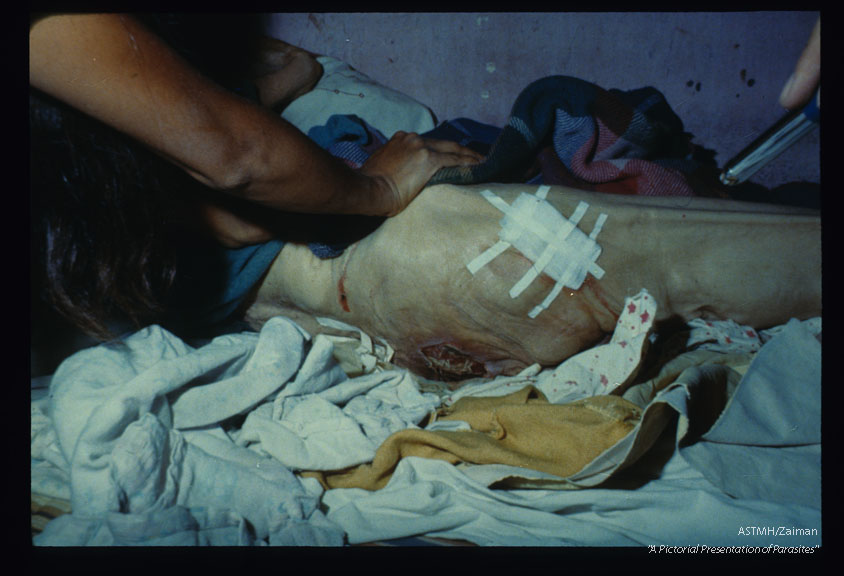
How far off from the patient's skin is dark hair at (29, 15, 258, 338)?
0.31 m

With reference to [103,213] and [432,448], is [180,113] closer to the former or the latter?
[103,213]

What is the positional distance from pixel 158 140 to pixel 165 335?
14.5 inches

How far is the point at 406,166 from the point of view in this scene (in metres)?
0.87

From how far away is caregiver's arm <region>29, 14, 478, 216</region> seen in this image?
52 cm

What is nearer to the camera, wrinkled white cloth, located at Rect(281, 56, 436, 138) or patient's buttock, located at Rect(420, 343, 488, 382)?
patient's buttock, located at Rect(420, 343, 488, 382)

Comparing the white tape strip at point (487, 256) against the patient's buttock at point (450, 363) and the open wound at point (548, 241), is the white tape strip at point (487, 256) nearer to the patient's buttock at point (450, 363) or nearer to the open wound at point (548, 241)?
the open wound at point (548, 241)

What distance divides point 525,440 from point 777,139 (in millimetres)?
479

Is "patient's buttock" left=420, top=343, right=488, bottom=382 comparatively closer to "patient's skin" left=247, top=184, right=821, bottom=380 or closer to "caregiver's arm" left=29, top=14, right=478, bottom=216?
"patient's skin" left=247, top=184, right=821, bottom=380

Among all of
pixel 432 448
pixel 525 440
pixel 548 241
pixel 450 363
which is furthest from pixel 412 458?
pixel 548 241

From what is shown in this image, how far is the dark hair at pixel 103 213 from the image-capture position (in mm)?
656

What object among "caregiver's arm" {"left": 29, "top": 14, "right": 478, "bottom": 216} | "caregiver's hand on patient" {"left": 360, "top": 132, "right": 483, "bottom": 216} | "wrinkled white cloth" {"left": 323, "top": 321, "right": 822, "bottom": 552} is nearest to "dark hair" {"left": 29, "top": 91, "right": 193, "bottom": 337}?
"caregiver's arm" {"left": 29, "top": 14, "right": 478, "bottom": 216}

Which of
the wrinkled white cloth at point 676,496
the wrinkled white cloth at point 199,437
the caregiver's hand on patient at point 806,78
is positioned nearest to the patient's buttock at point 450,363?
the wrinkled white cloth at point 199,437
